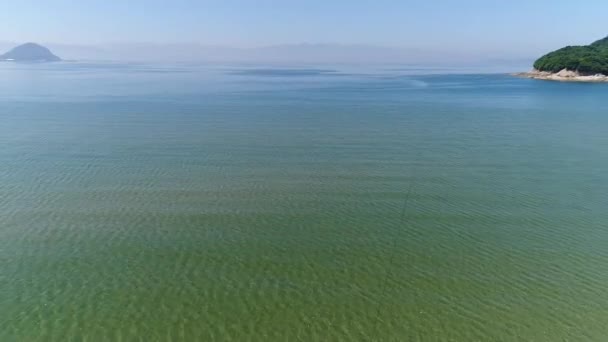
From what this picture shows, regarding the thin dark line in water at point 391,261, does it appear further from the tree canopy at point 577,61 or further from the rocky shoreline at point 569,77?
the tree canopy at point 577,61

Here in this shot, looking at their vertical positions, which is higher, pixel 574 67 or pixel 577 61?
pixel 577 61

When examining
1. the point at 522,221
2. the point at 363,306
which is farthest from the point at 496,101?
the point at 363,306

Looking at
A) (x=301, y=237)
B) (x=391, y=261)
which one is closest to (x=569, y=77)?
(x=391, y=261)

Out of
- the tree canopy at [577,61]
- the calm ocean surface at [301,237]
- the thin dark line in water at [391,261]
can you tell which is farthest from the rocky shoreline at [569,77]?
the thin dark line in water at [391,261]

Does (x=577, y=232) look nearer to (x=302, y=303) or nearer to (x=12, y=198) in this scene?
(x=302, y=303)

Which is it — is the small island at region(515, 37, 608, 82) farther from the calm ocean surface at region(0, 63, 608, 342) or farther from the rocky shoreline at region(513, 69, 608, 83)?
the calm ocean surface at region(0, 63, 608, 342)

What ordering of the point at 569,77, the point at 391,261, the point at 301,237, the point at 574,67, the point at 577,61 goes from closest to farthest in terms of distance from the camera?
the point at 391,261 < the point at 301,237 < the point at 569,77 < the point at 577,61 < the point at 574,67

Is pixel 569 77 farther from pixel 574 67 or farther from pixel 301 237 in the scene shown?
pixel 301 237
